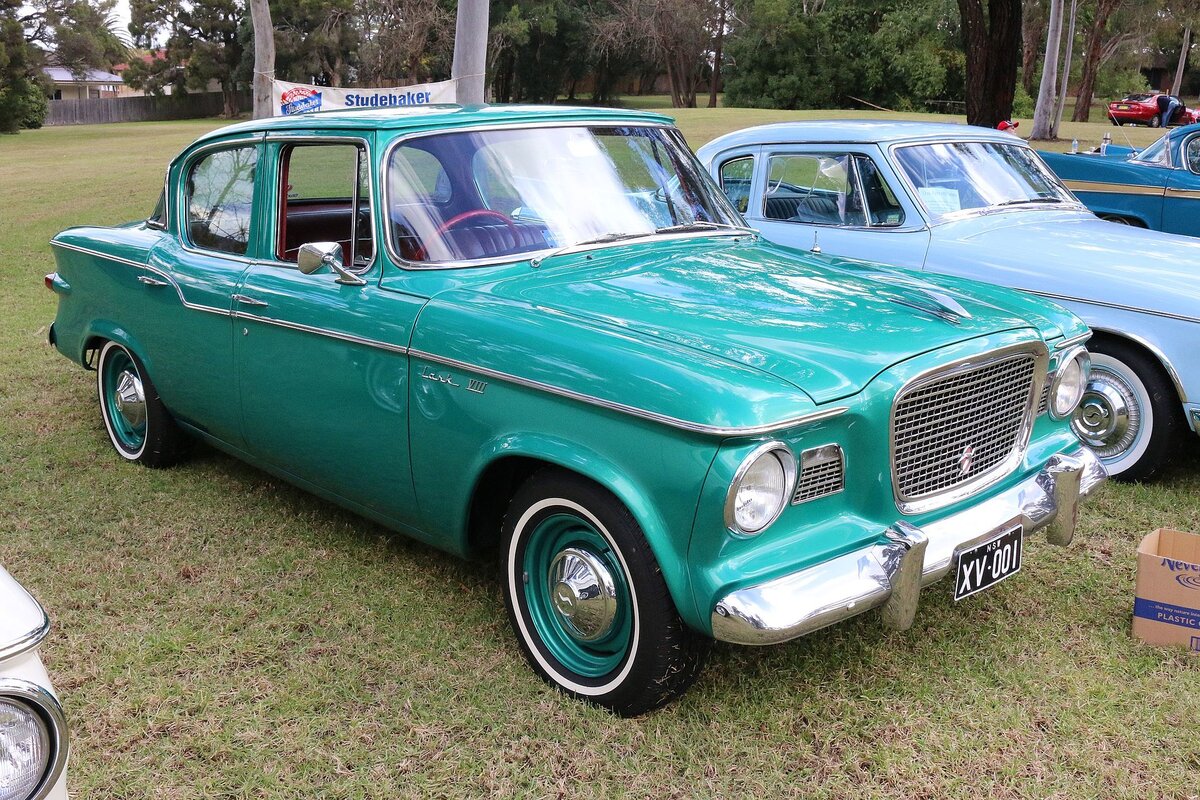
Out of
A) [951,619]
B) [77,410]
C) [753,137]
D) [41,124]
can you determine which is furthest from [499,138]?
[41,124]

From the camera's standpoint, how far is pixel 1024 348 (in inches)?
136

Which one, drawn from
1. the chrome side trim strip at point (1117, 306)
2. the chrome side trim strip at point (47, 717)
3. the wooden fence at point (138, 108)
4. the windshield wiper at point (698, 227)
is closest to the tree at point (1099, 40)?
the chrome side trim strip at point (1117, 306)

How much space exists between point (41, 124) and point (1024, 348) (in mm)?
48704

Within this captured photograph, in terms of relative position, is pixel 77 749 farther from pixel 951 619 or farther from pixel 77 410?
pixel 77 410

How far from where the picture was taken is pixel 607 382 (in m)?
2.95

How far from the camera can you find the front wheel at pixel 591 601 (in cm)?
298

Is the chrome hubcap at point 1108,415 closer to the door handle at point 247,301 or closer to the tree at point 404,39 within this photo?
the door handle at point 247,301

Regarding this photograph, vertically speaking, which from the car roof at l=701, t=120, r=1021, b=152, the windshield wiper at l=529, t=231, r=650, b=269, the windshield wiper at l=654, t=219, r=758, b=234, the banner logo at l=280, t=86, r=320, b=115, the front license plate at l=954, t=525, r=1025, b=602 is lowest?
the front license plate at l=954, t=525, r=1025, b=602

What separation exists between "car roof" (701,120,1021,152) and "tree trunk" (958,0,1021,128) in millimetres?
6815

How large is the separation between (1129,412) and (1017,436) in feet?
6.04

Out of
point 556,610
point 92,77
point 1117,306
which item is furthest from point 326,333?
point 92,77

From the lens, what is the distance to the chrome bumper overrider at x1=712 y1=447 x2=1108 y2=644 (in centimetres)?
275

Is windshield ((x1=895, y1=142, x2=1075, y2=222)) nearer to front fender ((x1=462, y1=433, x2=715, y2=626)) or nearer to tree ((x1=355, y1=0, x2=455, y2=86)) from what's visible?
front fender ((x1=462, y1=433, x2=715, y2=626))

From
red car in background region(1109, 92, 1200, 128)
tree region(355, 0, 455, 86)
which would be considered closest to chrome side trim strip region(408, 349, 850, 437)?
tree region(355, 0, 455, 86)
